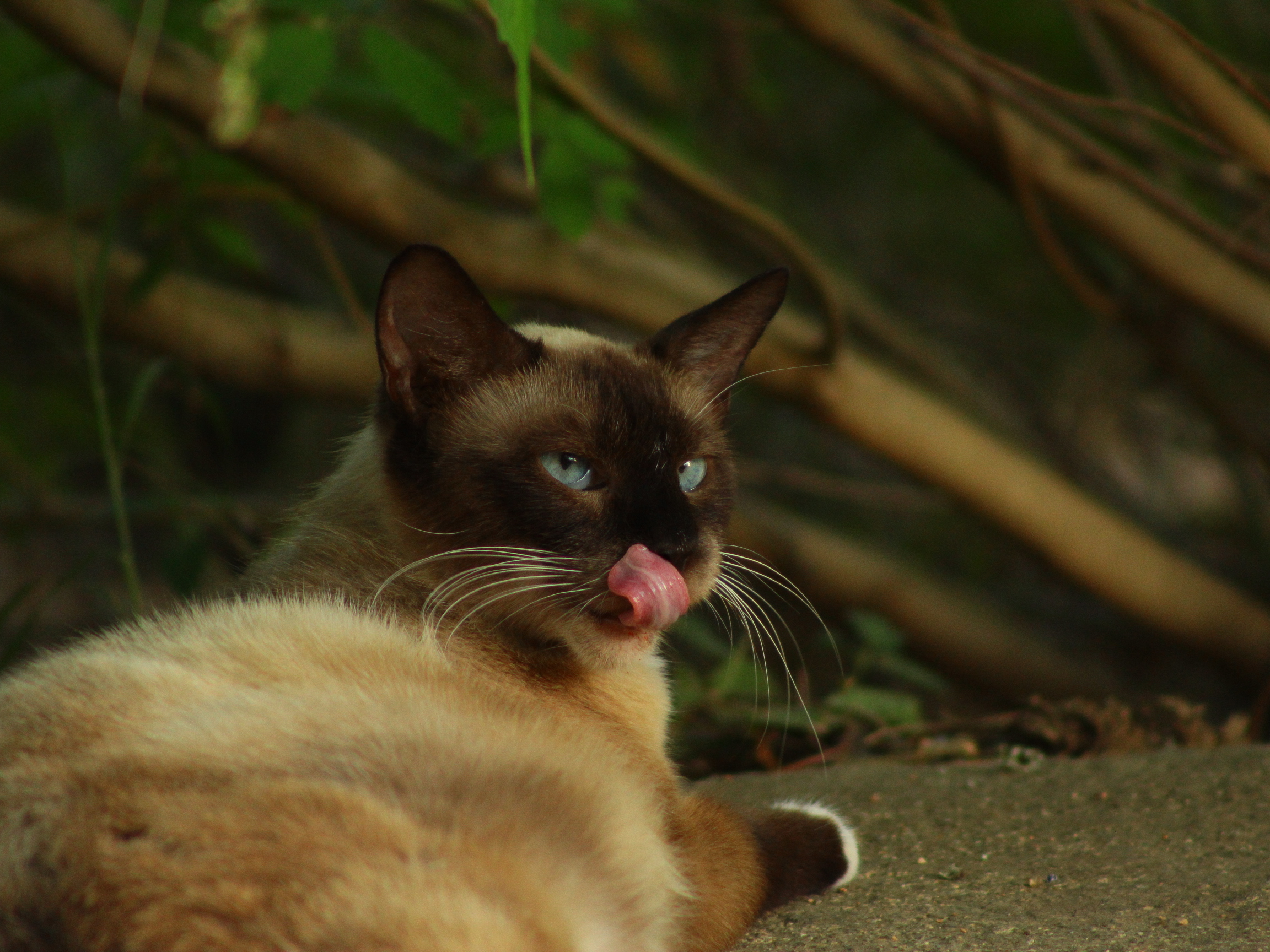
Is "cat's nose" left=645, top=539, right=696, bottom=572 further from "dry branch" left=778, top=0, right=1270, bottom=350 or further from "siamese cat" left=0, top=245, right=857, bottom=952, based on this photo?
"dry branch" left=778, top=0, right=1270, bottom=350

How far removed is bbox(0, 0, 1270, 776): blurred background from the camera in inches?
116

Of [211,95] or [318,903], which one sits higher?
[211,95]

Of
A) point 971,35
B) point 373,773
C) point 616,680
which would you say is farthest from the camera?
point 971,35

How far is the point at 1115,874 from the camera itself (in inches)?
79.0

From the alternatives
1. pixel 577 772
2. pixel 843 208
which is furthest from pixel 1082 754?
pixel 843 208

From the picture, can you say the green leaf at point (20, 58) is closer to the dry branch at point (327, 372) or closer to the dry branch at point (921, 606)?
the dry branch at point (327, 372)

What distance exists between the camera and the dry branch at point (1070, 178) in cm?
350

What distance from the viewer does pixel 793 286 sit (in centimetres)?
571

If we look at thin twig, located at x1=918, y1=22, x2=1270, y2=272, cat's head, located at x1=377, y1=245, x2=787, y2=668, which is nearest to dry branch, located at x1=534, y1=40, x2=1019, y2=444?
thin twig, located at x1=918, y1=22, x2=1270, y2=272

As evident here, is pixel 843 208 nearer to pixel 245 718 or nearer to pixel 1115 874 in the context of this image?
pixel 1115 874

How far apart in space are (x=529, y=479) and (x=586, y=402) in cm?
20

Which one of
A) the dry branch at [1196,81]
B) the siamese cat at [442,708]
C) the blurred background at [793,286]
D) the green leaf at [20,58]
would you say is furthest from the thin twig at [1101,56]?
the green leaf at [20,58]

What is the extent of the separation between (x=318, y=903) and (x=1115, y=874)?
1.42m

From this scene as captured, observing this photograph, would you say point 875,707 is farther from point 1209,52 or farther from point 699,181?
point 1209,52
